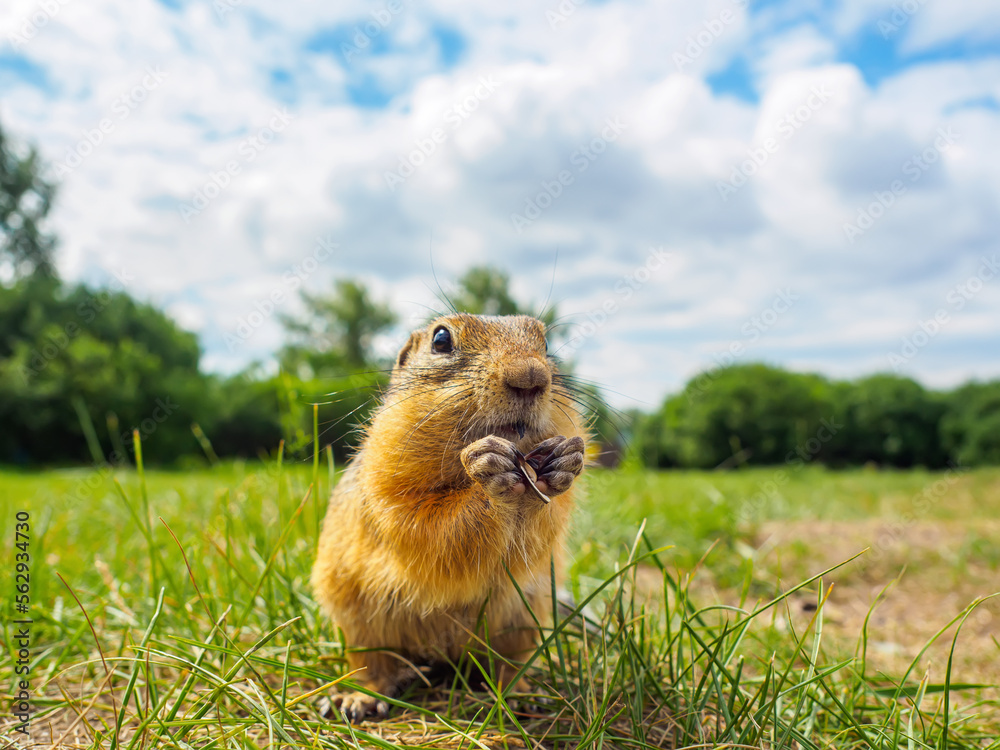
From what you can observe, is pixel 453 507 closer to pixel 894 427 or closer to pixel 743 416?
pixel 743 416

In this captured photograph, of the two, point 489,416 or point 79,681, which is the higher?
point 489,416

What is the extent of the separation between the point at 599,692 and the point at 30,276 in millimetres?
32544

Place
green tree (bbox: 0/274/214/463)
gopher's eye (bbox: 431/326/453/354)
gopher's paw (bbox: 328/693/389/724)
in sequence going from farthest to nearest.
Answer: green tree (bbox: 0/274/214/463)
gopher's eye (bbox: 431/326/453/354)
gopher's paw (bbox: 328/693/389/724)

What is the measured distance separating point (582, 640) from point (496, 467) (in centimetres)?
90

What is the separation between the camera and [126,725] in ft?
6.91

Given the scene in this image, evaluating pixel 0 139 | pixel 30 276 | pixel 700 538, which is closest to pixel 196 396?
pixel 30 276

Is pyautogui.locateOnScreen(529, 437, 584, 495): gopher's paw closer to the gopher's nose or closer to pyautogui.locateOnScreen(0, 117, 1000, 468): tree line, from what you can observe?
the gopher's nose

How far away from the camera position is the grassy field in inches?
76.6

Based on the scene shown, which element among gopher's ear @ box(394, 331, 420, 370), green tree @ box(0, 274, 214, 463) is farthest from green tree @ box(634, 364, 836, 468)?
gopher's ear @ box(394, 331, 420, 370)

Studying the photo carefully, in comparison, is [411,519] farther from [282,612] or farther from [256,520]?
[256,520]

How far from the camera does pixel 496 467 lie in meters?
1.92

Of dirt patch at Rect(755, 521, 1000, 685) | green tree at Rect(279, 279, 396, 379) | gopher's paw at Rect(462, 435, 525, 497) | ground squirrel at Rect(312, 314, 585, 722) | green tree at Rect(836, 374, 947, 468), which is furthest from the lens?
green tree at Rect(279, 279, 396, 379)

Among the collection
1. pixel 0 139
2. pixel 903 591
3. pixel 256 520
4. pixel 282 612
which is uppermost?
pixel 0 139

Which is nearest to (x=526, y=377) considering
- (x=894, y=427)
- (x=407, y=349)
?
(x=407, y=349)
